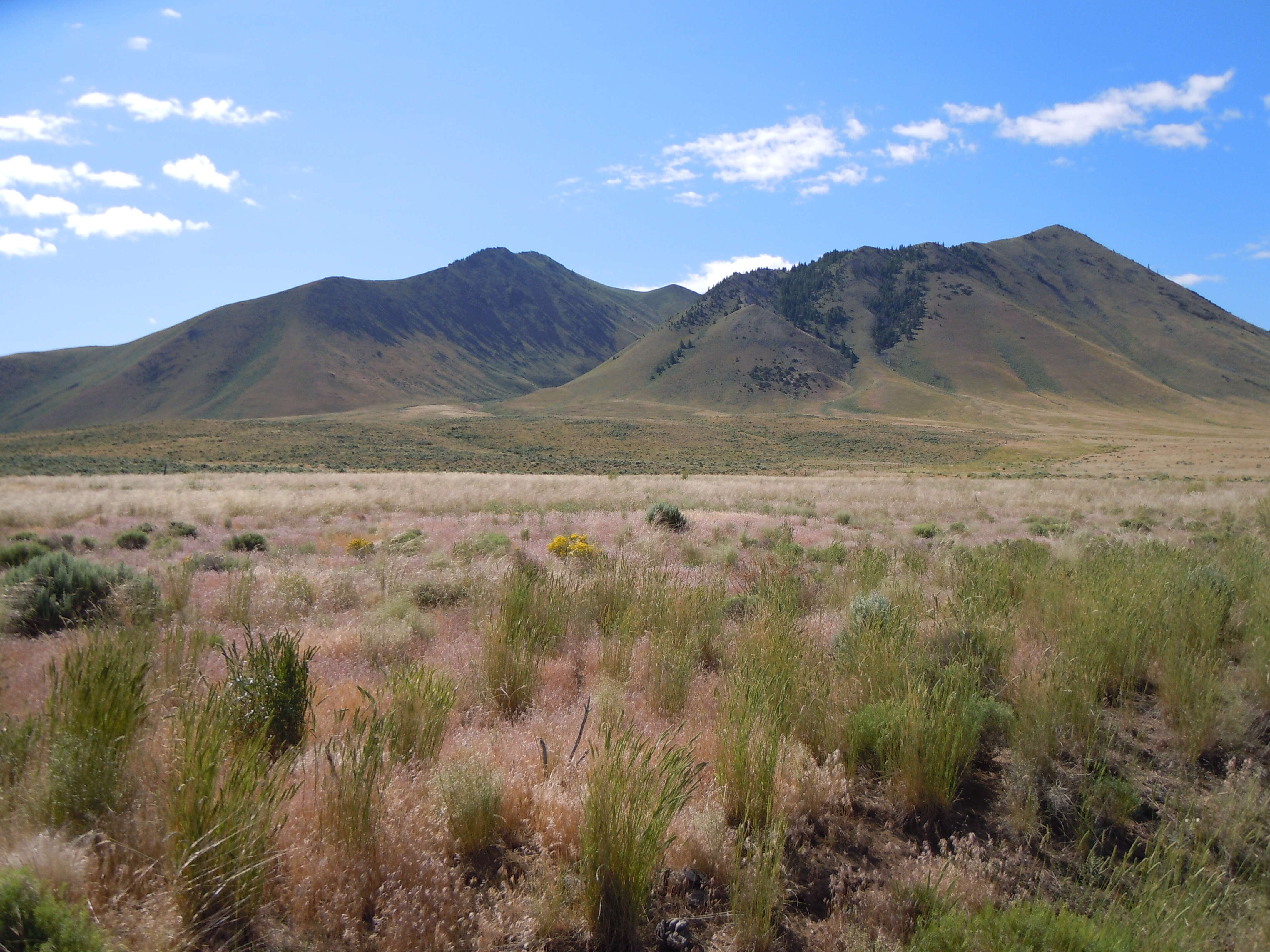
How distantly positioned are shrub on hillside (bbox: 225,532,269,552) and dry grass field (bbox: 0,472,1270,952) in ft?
15.4

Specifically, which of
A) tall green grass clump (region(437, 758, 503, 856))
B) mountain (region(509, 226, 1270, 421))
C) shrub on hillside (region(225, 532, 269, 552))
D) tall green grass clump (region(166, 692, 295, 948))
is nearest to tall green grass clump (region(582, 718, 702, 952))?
tall green grass clump (region(437, 758, 503, 856))

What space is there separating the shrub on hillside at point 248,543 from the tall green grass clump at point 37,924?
412 inches

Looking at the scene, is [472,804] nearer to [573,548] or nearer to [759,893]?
[759,893]

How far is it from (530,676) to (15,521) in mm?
16577

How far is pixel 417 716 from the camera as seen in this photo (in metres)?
3.86

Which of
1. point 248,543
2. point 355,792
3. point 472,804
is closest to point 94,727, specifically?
point 355,792

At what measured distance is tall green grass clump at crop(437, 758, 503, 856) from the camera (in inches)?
123

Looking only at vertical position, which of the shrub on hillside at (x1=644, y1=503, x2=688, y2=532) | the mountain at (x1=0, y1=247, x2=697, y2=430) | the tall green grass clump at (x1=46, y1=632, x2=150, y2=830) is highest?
the mountain at (x1=0, y1=247, x2=697, y2=430)

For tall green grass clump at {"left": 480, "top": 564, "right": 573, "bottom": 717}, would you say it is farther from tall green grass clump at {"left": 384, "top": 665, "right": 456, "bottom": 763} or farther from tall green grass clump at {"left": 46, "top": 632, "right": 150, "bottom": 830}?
tall green grass clump at {"left": 46, "top": 632, "right": 150, "bottom": 830}

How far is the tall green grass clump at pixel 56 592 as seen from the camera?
6.15 meters

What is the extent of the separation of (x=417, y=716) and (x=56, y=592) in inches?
207

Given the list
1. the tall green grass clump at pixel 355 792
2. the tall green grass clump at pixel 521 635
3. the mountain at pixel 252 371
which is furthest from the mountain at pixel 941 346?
the tall green grass clump at pixel 355 792

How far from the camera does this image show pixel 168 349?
15325cm

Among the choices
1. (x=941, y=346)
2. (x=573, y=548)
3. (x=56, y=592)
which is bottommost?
(x=573, y=548)
